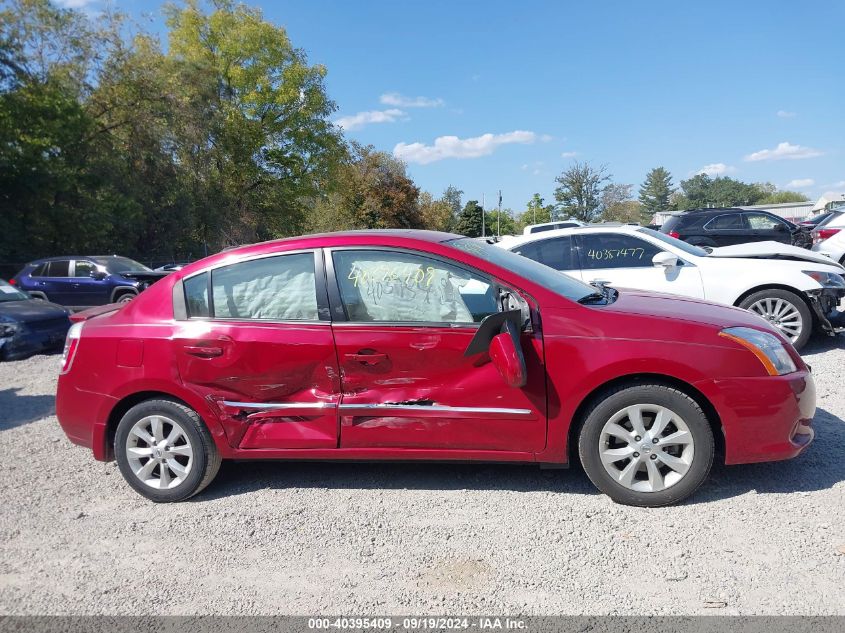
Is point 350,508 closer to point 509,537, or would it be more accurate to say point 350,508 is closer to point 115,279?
point 509,537

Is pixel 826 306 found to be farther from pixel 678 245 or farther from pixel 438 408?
pixel 438 408

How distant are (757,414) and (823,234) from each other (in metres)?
13.1

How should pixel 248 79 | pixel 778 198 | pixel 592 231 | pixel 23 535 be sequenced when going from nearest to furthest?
pixel 23 535
pixel 592 231
pixel 248 79
pixel 778 198

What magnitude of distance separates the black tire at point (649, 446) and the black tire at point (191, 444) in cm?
231

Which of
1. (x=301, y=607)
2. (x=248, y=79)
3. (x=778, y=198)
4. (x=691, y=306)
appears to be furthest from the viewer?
(x=778, y=198)

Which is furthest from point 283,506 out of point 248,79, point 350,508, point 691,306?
point 248,79

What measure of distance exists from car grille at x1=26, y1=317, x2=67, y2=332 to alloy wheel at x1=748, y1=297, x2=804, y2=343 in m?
9.69

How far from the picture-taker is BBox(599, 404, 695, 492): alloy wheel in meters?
3.53

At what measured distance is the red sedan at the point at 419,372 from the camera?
3.54 m

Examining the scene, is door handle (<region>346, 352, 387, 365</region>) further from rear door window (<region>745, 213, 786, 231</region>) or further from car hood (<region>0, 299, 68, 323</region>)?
rear door window (<region>745, 213, 786, 231</region>)

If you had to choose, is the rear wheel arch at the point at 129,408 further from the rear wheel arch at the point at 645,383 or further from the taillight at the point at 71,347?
the rear wheel arch at the point at 645,383

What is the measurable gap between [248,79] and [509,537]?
4012cm

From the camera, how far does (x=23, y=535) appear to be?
370 centimetres

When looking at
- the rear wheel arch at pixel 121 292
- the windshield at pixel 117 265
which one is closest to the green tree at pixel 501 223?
the windshield at pixel 117 265
